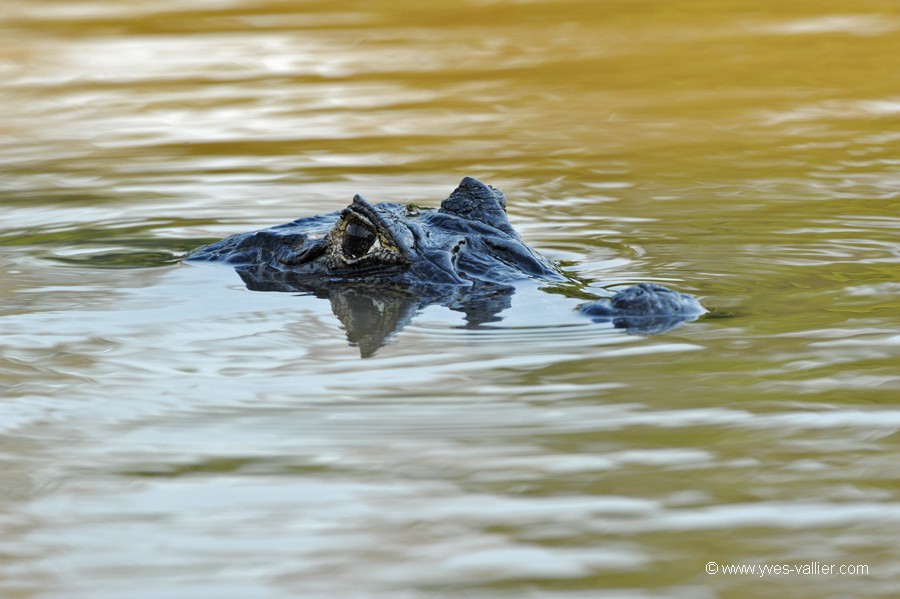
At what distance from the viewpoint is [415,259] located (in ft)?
20.7

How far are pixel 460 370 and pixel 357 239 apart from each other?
5.24 feet

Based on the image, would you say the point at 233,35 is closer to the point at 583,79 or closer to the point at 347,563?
the point at 583,79

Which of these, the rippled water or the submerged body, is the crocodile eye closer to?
the submerged body

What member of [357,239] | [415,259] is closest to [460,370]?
[415,259]

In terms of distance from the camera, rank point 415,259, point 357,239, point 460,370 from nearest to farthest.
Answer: point 460,370 < point 415,259 < point 357,239

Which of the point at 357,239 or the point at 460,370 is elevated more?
the point at 357,239

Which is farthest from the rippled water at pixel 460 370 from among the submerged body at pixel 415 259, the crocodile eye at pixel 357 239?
the crocodile eye at pixel 357 239

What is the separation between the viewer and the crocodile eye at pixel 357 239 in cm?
636

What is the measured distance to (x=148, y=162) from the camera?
1000cm

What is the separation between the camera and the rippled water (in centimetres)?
353

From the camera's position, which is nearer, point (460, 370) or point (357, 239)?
point (460, 370)

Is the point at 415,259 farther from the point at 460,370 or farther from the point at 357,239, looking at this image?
the point at 460,370

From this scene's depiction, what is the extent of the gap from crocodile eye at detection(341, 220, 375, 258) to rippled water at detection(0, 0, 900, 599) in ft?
1.12

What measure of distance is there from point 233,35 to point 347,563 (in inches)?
500
